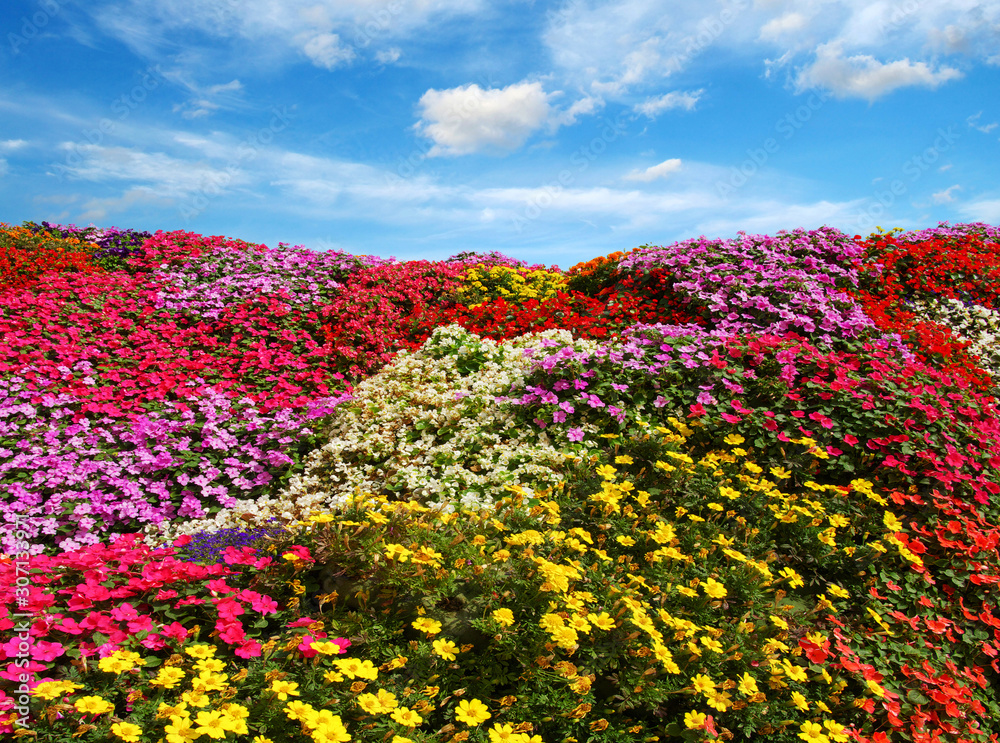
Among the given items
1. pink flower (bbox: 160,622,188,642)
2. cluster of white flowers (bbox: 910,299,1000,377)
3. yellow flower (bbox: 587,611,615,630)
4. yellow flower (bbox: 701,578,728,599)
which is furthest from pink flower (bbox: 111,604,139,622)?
cluster of white flowers (bbox: 910,299,1000,377)

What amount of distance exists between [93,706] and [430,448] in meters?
3.13

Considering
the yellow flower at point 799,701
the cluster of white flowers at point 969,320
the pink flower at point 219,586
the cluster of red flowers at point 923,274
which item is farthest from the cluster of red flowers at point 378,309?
the cluster of white flowers at point 969,320

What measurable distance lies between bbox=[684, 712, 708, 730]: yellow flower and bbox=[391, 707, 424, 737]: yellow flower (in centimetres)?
113

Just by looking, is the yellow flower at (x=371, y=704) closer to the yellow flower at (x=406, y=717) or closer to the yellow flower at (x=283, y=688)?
the yellow flower at (x=406, y=717)

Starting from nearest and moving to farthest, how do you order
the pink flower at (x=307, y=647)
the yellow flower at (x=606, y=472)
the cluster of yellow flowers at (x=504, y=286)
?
1. the pink flower at (x=307, y=647)
2. the yellow flower at (x=606, y=472)
3. the cluster of yellow flowers at (x=504, y=286)

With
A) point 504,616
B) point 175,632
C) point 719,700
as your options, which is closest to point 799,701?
point 719,700

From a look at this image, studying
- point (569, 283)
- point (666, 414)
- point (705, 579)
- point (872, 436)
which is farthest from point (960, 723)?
point (569, 283)

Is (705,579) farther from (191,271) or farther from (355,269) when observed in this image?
(191,271)

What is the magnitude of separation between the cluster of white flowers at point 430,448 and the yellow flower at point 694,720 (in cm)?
177

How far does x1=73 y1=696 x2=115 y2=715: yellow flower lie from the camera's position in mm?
2230

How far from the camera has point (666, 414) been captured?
5156 millimetres

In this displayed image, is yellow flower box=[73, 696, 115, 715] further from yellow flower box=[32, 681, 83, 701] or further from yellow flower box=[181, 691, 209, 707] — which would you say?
yellow flower box=[181, 691, 209, 707]

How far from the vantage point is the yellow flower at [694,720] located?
249cm

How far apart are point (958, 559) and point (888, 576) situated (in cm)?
82
